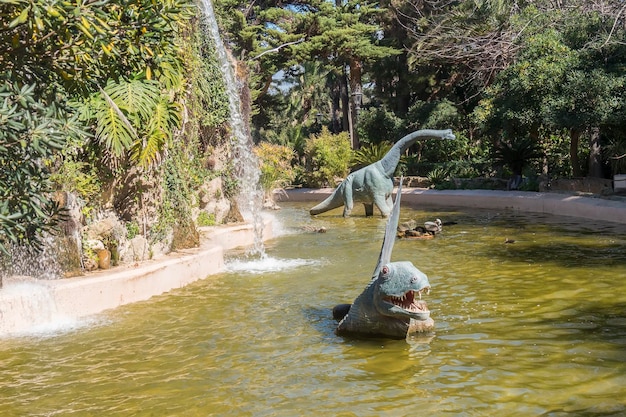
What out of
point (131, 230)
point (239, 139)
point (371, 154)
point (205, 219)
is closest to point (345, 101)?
point (371, 154)

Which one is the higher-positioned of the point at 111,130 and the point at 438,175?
the point at 111,130

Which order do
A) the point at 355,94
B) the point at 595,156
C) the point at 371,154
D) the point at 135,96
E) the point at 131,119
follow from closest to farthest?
the point at 131,119
the point at 135,96
the point at 595,156
the point at 371,154
the point at 355,94

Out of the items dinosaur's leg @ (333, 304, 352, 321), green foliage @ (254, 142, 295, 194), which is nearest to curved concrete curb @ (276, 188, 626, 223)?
green foliage @ (254, 142, 295, 194)

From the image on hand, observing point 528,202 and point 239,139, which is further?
point 528,202

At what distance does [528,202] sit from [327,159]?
37.7 feet

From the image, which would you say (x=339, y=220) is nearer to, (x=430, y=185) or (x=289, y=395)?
(x=430, y=185)

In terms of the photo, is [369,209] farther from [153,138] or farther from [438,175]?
[153,138]

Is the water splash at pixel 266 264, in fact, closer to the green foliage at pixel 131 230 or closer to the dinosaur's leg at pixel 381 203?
the green foliage at pixel 131 230

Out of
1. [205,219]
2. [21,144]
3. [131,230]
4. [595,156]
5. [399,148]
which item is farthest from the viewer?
[595,156]

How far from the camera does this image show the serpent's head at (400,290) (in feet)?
20.2

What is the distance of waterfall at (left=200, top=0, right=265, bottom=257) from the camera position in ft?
49.5

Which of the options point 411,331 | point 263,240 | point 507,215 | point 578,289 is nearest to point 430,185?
point 507,215

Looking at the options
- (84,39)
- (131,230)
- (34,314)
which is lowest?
(34,314)

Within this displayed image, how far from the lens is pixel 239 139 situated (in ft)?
51.3
